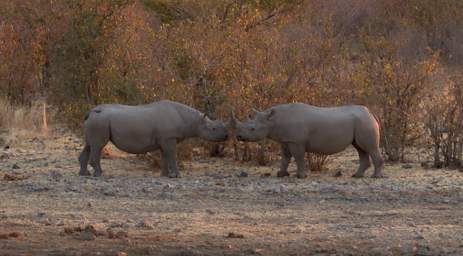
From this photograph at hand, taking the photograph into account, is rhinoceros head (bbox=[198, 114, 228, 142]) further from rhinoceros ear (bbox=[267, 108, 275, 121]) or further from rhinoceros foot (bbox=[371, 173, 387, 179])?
rhinoceros foot (bbox=[371, 173, 387, 179])

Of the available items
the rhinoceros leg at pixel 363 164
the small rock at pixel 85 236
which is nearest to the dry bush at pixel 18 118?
the rhinoceros leg at pixel 363 164

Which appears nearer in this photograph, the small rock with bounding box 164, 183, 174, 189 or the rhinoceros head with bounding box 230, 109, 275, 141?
the small rock with bounding box 164, 183, 174, 189

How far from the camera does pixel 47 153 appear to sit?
18.5 m

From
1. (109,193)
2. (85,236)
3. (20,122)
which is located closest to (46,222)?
(85,236)

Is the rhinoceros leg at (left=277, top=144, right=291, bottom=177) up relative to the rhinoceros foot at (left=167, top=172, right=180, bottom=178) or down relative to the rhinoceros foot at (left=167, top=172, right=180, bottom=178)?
up

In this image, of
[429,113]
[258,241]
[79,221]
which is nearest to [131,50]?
[429,113]

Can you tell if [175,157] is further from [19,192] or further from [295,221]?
[295,221]

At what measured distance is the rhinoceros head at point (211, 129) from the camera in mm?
16078

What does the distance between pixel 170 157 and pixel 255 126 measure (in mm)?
1280

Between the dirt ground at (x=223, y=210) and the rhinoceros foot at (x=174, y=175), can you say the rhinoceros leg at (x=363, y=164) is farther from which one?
the rhinoceros foot at (x=174, y=175)

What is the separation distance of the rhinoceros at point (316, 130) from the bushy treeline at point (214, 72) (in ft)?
3.88

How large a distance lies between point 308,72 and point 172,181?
3.38m

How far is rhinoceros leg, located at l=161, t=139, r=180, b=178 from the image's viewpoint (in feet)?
51.7

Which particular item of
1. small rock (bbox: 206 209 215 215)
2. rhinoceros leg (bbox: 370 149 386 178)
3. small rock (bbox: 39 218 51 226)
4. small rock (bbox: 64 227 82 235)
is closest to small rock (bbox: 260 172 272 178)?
rhinoceros leg (bbox: 370 149 386 178)
